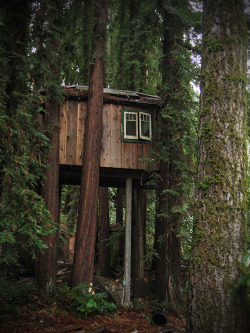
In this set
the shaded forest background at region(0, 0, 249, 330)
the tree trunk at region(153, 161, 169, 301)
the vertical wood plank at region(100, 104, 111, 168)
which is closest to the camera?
the shaded forest background at region(0, 0, 249, 330)

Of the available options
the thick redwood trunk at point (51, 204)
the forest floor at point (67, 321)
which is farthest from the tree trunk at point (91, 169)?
the forest floor at point (67, 321)

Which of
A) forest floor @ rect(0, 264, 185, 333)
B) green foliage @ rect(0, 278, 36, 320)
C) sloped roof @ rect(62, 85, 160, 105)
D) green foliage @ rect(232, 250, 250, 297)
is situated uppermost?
sloped roof @ rect(62, 85, 160, 105)

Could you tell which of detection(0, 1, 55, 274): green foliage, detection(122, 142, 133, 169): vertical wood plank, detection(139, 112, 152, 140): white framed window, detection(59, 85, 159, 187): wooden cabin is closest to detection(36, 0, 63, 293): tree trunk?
detection(59, 85, 159, 187): wooden cabin

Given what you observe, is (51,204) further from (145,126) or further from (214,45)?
(214,45)

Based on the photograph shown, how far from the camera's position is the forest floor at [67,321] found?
17.2ft

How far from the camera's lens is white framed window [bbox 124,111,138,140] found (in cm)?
1039

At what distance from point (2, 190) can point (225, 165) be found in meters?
4.52

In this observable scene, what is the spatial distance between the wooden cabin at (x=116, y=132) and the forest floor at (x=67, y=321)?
4.43m

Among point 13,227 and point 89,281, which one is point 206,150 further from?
point 89,281

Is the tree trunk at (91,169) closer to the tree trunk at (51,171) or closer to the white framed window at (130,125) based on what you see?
the tree trunk at (51,171)

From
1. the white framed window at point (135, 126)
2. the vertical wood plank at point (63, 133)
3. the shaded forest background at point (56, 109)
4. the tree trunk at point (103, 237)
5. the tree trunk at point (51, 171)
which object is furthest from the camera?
the tree trunk at point (103, 237)

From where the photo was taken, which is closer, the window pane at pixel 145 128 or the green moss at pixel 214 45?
the green moss at pixel 214 45

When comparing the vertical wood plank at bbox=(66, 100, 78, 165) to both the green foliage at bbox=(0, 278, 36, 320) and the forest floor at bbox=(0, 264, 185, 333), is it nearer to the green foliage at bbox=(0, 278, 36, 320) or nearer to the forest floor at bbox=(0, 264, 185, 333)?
the green foliage at bbox=(0, 278, 36, 320)

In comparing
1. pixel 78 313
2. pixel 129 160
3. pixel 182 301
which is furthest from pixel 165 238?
pixel 78 313
